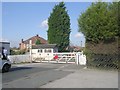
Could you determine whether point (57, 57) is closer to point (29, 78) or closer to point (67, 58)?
point (67, 58)

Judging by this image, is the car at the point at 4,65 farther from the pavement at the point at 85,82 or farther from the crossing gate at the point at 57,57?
the crossing gate at the point at 57,57

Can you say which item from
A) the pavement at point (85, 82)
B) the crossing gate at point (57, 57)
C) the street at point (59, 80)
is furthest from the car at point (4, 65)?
the crossing gate at point (57, 57)

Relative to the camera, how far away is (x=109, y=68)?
22297 millimetres

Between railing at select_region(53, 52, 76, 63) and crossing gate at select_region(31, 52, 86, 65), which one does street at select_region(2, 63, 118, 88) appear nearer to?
crossing gate at select_region(31, 52, 86, 65)

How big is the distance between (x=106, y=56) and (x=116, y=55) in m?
0.87

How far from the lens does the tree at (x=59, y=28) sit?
2539 inches

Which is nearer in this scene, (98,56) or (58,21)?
(98,56)

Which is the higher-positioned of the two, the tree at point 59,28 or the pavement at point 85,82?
the tree at point 59,28

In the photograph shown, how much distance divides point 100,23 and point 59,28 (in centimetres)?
4366

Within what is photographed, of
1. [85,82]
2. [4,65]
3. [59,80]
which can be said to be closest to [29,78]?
[59,80]

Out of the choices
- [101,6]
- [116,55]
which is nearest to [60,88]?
[116,55]

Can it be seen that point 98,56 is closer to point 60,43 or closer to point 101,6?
point 101,6

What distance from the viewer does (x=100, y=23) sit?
22.5 m

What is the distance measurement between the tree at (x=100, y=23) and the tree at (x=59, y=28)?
→ 129 ft
